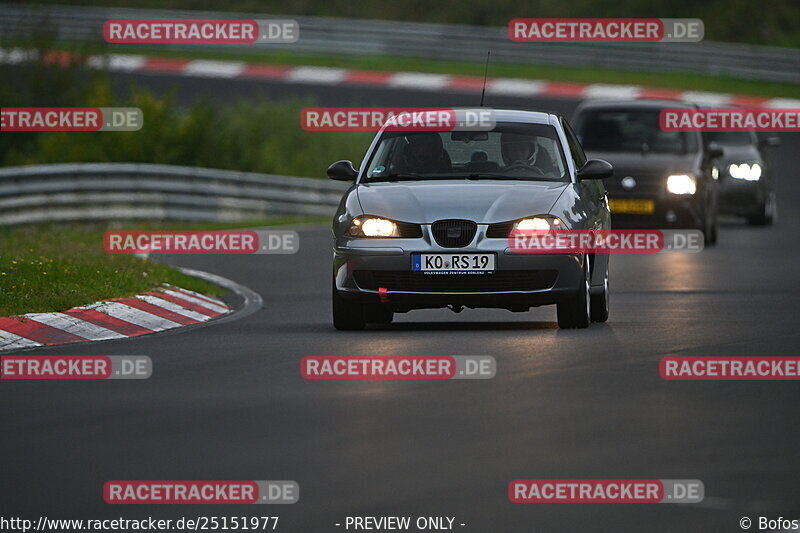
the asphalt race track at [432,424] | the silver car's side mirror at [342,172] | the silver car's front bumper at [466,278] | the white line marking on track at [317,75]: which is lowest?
the asphalt race track at [432,424]

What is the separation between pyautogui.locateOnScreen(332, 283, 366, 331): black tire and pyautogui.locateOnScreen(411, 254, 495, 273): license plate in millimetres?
720

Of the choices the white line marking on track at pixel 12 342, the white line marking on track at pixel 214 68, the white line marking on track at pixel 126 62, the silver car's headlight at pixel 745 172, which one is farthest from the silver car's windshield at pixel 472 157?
the white line marking on track at pixel 214 68

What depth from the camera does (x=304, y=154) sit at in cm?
3625

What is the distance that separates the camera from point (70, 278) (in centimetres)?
1566

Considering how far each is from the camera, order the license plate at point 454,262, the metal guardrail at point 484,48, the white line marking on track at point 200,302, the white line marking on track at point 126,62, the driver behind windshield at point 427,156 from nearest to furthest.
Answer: the license plate at point 454,262
the driver behind windshield at point 427,156
the white line marking on track at point 200,302
the metal guardrail at point 484,48
the white line marking on track at point 126,62

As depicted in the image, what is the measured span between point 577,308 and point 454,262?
982mm

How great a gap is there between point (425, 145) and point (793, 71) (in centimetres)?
3166

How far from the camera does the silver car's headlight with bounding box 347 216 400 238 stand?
13094 millimetres

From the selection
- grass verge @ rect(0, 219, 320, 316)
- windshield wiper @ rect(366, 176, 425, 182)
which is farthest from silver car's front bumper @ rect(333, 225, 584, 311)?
grass verge @ rect(0, 219, 320, 316)

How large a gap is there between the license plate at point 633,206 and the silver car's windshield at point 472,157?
9690mm

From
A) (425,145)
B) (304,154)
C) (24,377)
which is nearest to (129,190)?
(304,154)

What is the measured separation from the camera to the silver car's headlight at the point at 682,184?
23672mm

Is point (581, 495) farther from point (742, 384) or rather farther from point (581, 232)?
point (581, 232)

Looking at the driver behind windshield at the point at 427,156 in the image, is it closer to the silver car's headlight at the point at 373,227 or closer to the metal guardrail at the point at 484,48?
the silver car's headlight at the point at 373,227
